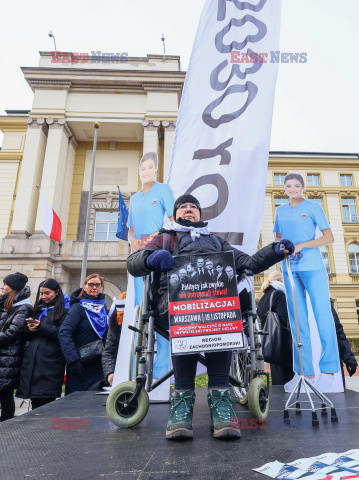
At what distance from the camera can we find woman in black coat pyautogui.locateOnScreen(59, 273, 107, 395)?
11.3 feet

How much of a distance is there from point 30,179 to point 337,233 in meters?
21.1

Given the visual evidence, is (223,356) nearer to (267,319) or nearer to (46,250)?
(267,319)

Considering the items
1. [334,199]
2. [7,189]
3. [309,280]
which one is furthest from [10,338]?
[334,199]

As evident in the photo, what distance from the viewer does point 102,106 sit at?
19.1 meters

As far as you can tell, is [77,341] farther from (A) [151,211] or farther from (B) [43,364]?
(A) [151,211]

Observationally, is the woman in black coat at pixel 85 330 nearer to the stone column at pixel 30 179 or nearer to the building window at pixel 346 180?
the stone column at pixel 30 179

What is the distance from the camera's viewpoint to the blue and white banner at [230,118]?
12.9 ft

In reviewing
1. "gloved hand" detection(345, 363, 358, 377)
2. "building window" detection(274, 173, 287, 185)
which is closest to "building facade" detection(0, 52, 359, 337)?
"building window" detection(274, 173, 287, 185)

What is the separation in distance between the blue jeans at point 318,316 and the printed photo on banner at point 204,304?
5.78ft

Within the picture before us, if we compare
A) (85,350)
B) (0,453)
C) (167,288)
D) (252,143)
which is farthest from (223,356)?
(252,143)

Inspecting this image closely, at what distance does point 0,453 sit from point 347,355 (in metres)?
3.57

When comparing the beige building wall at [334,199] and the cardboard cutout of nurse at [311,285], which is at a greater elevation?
the beige building wall at [334,199]

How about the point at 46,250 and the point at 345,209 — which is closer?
the point at 46,250

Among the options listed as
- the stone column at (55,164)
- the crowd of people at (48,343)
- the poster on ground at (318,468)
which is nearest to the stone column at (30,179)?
the stone column at (55,164)
